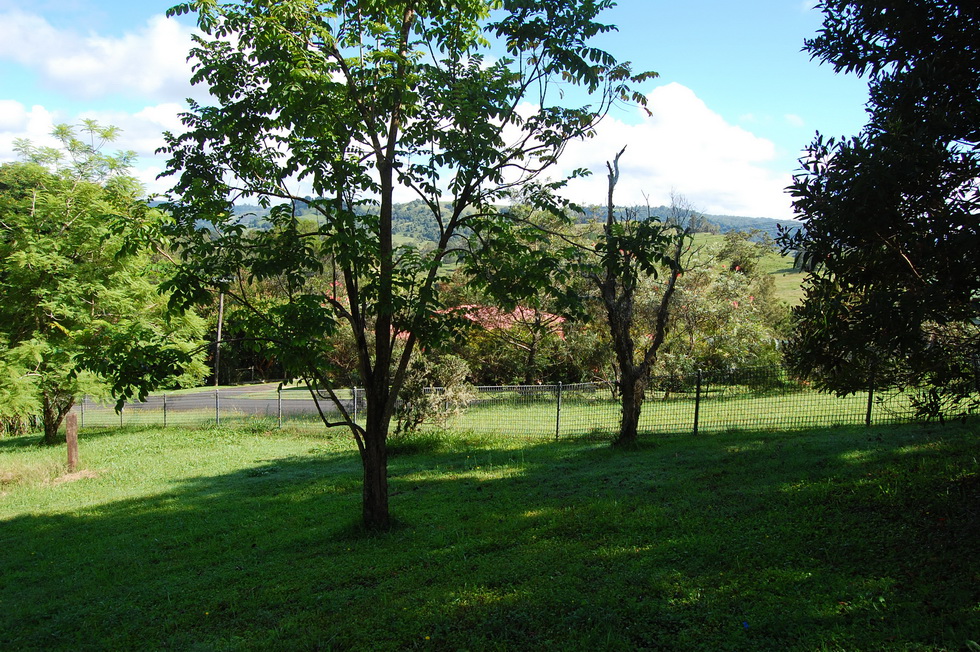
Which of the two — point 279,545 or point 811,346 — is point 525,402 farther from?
point 811,346

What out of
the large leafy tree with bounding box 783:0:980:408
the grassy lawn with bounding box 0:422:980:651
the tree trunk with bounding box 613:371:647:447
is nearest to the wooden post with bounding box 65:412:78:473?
the grassy lawn with bounding box 0:422:980:651

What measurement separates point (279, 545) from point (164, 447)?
11.2 meters

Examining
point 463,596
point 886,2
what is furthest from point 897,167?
point 463,596

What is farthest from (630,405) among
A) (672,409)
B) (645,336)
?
(645,336)

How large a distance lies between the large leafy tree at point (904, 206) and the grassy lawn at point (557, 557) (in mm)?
1557

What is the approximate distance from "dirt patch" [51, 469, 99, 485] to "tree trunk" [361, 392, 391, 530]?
368 inches

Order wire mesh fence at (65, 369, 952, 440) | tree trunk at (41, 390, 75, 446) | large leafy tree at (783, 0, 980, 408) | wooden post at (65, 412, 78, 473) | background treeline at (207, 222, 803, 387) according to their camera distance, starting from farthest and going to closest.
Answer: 1. background treeline at (207, 222, 803, 387)
2. tree trunk at (41, 390, 75, 446)
3. wooden post at (65, 412, 78, 473)
4. wire mesh fence at (65, 369, 952, 440)
5. large leafy tree at (783, 0, 980, 408)

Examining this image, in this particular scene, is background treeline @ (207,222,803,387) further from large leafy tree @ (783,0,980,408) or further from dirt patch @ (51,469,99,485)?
large leafy tree @ (783,0,980,408)

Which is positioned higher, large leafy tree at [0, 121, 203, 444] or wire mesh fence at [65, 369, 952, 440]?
large leafy tree at [0, 121, 203, 444]

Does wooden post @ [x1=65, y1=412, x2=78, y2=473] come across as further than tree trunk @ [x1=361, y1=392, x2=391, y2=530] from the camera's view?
Yes

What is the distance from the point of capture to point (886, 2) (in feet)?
14.8

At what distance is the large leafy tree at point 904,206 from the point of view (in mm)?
4031

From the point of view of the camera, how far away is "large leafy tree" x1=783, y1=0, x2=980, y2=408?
13.2 feet

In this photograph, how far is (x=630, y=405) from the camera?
38.2 ft
